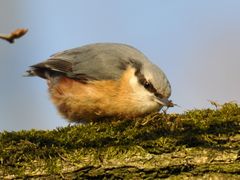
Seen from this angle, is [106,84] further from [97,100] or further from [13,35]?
[13,35]

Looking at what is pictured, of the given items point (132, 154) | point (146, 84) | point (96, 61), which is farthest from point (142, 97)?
point (132, 154)

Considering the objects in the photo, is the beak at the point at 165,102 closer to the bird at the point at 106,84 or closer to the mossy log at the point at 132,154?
the bird at the point at 106,84

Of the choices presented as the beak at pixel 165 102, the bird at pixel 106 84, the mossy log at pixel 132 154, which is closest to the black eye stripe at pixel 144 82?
the bird at pixel 106 84

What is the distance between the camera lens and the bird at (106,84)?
10.7 ft

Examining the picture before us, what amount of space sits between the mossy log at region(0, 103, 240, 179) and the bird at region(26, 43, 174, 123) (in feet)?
3.12

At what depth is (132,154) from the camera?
2.15 m

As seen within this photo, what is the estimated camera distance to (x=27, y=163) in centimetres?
212

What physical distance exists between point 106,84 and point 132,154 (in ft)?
4.14

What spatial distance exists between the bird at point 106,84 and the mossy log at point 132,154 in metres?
0.95

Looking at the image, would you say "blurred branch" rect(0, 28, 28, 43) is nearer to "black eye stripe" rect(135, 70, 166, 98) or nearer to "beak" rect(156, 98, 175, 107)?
"beak" rect(156, 98, 175, 107)

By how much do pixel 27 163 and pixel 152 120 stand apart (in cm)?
73

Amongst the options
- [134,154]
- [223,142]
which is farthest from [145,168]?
[223,142]

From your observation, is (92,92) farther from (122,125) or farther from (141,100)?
(122,125)

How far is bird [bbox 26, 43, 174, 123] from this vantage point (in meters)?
3.26
